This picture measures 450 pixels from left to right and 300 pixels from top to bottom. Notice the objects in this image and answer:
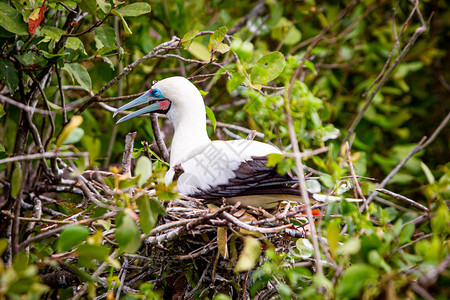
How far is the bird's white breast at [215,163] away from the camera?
253 cm

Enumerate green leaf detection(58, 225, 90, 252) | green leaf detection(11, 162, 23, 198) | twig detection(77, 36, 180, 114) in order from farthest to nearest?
twig detection(77, 36, 180, 114), green leaf detection(11, 162, 23, 198), green leaf detection(58, 225, 90, 252)

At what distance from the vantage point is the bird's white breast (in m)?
Result: 2.53

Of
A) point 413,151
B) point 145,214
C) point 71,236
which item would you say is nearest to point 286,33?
point 413,151

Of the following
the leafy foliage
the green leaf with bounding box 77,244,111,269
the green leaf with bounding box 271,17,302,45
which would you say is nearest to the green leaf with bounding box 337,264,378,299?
the leafy foliage

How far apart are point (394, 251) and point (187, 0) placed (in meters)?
3.67

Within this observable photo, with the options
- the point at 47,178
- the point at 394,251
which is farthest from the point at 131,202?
the point at 47,178

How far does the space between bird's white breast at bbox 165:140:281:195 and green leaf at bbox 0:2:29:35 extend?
3.35ft

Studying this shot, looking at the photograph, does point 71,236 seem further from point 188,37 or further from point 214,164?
point 188,37

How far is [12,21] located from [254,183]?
141 centimetres

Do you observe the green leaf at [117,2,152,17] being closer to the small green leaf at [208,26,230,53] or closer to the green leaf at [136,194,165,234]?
the small green leaf at [208,26,230,53]

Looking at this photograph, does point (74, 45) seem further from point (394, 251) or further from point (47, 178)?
point (394, 251)

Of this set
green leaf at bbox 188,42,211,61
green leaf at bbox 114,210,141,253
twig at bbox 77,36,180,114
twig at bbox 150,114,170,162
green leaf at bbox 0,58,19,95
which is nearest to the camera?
green leaf at bbox 114,210,141,253

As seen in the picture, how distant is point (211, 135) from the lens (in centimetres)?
386

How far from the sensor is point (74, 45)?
259 cm
